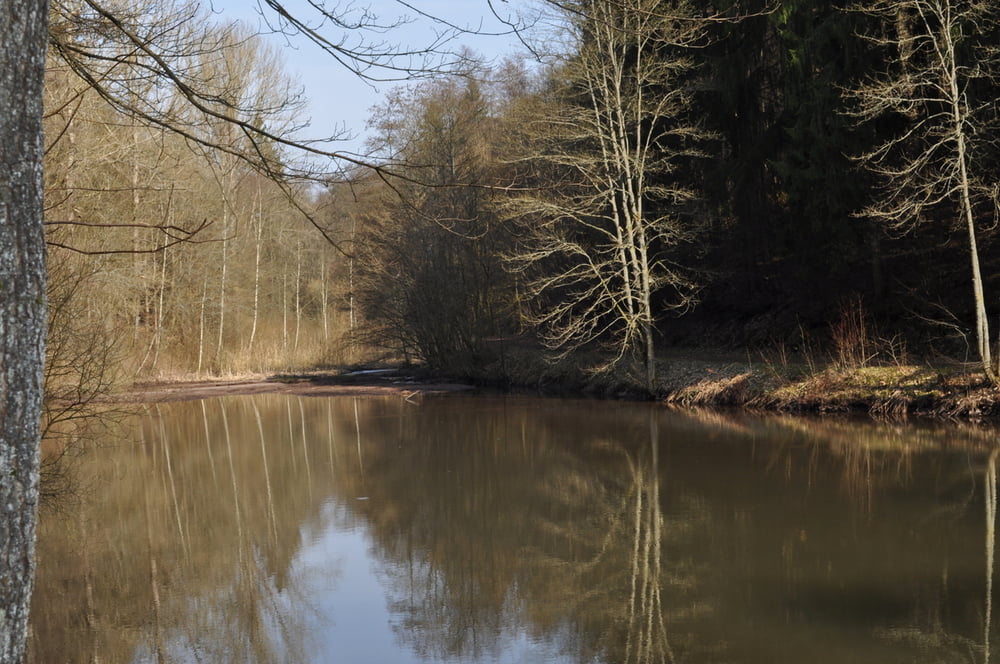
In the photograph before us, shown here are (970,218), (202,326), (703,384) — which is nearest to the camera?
(970,218)

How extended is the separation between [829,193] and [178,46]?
16.1 m

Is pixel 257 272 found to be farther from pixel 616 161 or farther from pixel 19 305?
pixel 19 305

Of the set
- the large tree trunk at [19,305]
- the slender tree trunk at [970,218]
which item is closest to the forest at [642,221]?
the slender tree trunk at [970,218]

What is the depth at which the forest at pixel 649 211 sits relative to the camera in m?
16.3

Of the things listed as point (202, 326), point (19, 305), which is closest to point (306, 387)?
point (202, 326)

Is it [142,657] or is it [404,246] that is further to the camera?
[404,246]

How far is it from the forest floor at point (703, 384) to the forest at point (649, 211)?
1.37 feet

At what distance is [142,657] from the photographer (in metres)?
6.71

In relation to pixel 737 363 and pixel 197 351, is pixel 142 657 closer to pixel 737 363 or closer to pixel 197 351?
pixel 737 363

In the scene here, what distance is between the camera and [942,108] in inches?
677

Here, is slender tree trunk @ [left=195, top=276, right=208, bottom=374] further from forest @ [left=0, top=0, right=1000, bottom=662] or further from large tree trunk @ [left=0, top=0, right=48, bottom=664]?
large tree trunk @ [left=0, top=0, right=48, bottom=664]

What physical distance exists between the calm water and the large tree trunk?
4617 millimetres

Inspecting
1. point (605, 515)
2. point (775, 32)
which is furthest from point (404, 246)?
point (605, 515)

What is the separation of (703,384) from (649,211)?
398cm
